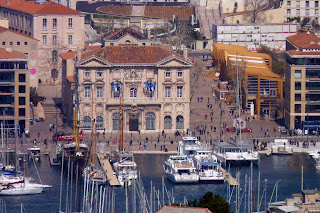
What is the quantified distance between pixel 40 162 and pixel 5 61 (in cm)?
1744

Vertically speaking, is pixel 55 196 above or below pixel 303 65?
below

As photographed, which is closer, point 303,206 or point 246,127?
point 303,206

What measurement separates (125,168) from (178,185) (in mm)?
5776

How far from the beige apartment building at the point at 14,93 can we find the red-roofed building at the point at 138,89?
19.9ft

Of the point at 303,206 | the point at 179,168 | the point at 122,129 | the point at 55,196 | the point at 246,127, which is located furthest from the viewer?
the point at 246,127

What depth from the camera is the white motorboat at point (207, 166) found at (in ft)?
554

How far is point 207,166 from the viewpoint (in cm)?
17100

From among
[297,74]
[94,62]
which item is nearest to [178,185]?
[94,62]

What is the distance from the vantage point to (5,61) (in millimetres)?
190375

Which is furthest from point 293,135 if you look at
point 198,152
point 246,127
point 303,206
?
point 303,206

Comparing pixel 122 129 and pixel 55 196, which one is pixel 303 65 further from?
pixel 55 196

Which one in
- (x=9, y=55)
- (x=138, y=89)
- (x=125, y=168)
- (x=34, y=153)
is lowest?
(x=125, y=168)

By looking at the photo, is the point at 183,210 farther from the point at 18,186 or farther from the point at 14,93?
the point at 14,93

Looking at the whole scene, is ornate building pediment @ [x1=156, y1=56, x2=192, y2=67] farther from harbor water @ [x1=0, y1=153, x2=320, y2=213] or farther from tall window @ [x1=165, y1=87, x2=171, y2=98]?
harbor water @ [x1=0, y1=153, x2=320, y2=213]
